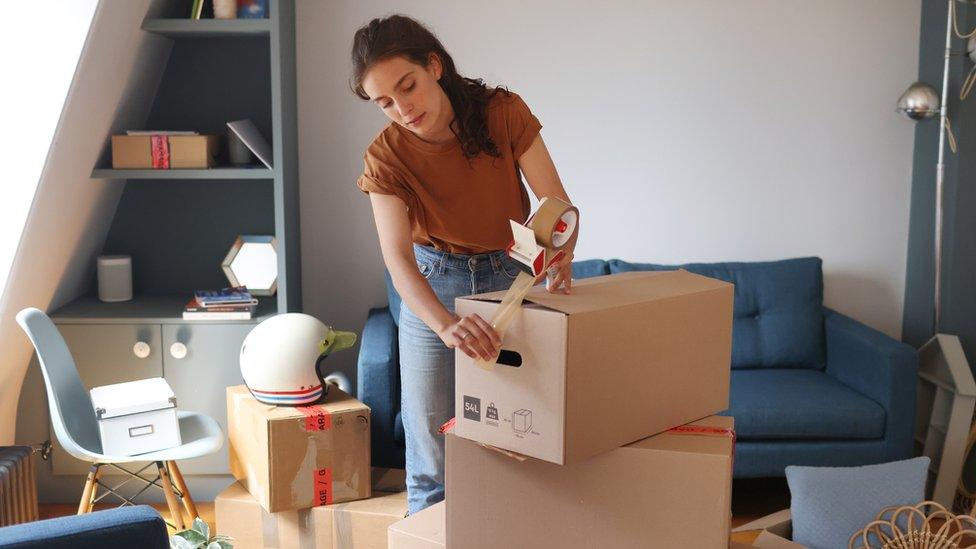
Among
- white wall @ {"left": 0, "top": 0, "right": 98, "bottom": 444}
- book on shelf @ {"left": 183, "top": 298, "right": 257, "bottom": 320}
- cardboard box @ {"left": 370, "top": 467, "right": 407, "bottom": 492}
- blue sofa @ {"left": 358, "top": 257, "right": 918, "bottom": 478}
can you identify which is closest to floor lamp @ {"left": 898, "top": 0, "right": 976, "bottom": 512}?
blue sofa @ {"left": 358, "top": 257, "right": 918, "bottom": 478}

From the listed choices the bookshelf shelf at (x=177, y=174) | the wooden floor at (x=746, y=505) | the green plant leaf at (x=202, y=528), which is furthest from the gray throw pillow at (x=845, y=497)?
the bookshelf shelf at (x=177, y=174)

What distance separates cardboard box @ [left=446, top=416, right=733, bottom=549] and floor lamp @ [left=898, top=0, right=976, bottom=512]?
1.94 meters

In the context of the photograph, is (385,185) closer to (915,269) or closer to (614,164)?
(614,164)

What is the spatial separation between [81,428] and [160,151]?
36.3 inches

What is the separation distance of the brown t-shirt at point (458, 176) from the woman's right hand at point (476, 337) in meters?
0.47

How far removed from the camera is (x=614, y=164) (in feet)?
12.2

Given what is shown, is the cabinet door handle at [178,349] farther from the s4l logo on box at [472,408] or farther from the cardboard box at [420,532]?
the s4l logo on box at [472,408]

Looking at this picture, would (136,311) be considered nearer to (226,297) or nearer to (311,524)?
(226,297)

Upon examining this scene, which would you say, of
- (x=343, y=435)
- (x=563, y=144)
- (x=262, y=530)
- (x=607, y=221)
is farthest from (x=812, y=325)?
(x=262, y=530)

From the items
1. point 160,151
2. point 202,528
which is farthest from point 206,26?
point 202,528

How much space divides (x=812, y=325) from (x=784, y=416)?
58cm

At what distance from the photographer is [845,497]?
7.87 feet

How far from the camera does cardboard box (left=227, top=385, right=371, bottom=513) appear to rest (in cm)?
271

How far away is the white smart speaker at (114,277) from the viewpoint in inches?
135
